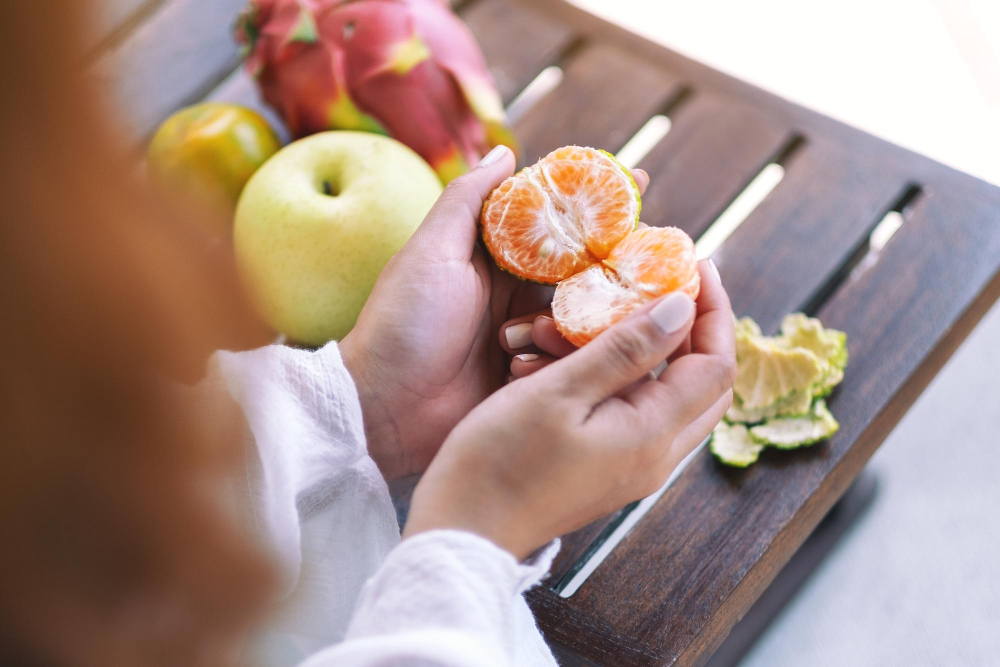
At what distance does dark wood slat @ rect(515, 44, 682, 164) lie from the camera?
102cm

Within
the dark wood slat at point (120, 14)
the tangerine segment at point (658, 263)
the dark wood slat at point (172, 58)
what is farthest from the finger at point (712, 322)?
the dark wood slat at point (120, 14)

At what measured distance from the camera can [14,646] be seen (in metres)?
0.39

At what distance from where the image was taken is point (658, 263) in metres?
0.66

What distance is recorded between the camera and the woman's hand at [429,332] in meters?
0.71

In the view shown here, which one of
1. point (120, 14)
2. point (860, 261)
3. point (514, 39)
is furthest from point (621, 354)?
point (120, 14)

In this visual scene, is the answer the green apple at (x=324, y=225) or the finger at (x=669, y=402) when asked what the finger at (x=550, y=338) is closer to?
the finger at (x=669, y=402)

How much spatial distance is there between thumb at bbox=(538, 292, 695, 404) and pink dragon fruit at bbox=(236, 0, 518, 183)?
1.45 feet

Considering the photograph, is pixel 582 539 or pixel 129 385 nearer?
pixel 129 385

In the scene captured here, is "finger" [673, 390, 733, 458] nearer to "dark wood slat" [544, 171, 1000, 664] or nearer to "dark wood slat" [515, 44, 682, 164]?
"dark wood slat" [544, 171, 1000, 664]

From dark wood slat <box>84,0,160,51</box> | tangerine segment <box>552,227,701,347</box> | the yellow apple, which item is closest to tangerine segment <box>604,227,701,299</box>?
tangerine segment <box>552,227,701,347</box>

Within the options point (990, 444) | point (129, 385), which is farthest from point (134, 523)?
point (990, 444)

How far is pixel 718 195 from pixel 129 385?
0.79m

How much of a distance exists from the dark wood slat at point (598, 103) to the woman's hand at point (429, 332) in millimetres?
257

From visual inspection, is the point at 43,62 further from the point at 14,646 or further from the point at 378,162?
the point at 378,162
